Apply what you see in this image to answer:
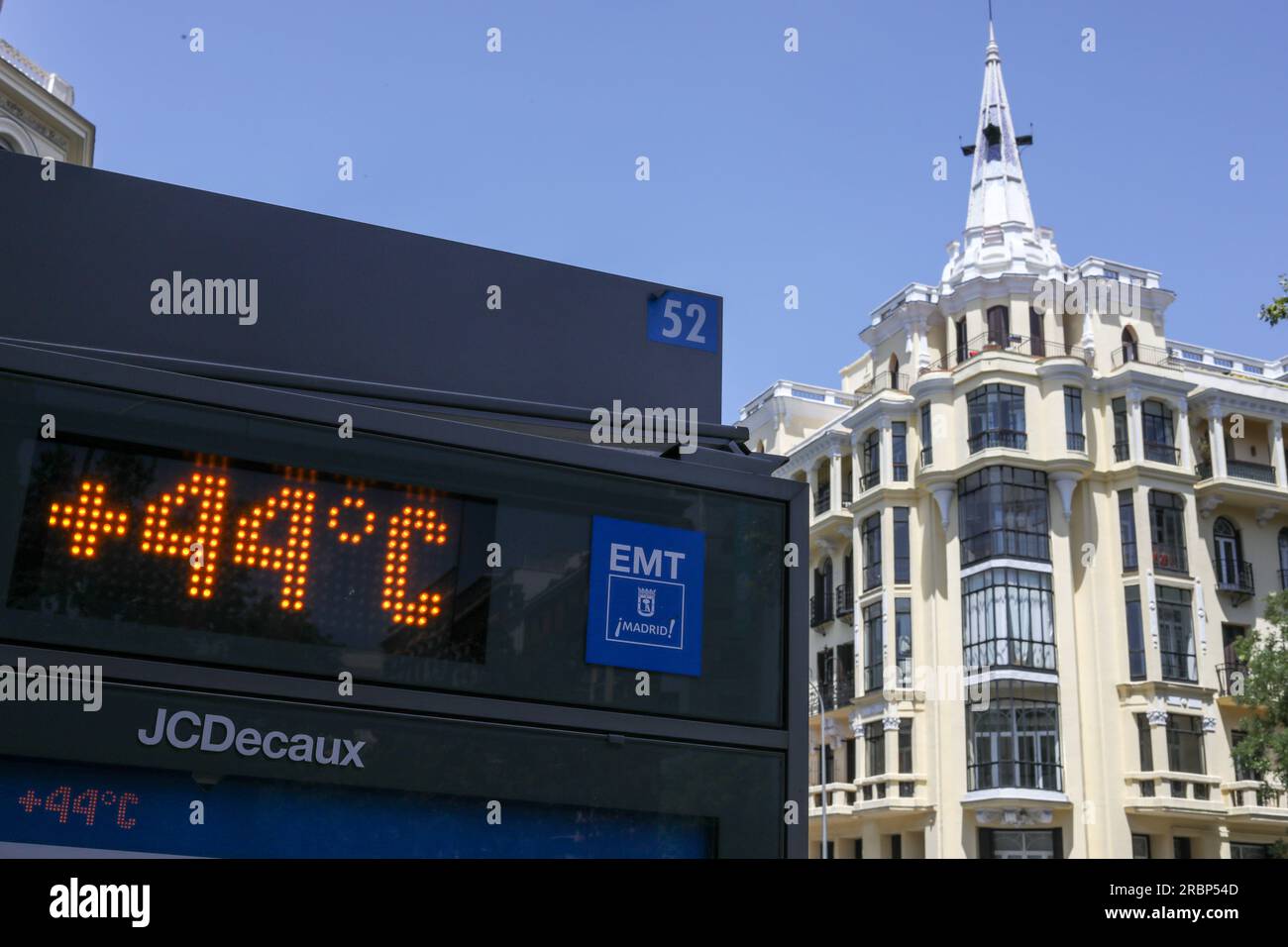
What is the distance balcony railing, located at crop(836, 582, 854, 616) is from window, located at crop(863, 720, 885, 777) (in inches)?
173

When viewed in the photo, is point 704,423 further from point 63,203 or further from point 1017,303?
point 1017,303

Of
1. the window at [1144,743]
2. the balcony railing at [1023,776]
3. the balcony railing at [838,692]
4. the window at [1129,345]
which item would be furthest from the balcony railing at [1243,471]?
the balcony railing at [838,692]

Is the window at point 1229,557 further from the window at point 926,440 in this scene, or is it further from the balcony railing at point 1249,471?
the window at point 926,440

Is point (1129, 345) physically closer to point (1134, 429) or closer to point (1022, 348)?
point (1022, 348)

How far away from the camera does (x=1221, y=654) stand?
3769 centimetres

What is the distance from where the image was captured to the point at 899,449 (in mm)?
41781

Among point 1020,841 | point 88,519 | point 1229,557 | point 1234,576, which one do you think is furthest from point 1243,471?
point 88,519

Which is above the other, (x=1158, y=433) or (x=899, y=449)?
(x=899, y=449)

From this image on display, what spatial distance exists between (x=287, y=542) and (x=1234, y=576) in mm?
41588

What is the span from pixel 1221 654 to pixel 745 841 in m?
39.4
